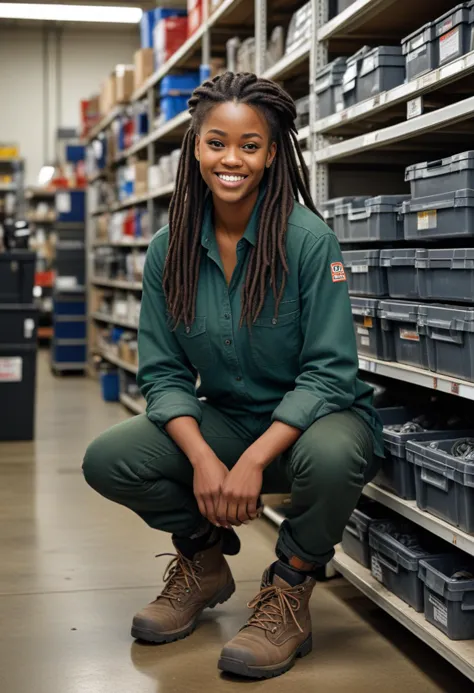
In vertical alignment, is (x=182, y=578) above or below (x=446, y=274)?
below

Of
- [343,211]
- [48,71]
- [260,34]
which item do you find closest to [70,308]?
[260,34]

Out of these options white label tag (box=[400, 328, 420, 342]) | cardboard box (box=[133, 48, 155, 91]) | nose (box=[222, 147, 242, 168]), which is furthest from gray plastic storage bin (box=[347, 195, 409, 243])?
cardboard box (box=[133, 48, 155, 91])

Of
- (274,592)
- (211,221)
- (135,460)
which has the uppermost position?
(211,221)

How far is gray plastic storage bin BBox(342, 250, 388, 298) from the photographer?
9.09 ft

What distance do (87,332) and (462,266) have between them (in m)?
7.40

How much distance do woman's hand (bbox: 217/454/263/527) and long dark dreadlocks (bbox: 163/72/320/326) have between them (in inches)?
15.3

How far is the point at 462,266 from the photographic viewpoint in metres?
2.22

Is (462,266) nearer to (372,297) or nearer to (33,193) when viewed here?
(372,297)

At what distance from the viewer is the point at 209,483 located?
2266 mm

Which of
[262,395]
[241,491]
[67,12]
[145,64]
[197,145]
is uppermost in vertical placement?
[67,12]

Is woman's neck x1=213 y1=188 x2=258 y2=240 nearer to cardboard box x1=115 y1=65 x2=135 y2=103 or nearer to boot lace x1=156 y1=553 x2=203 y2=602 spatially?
boot lace x1=156 y1=553 x2=203 y2=602

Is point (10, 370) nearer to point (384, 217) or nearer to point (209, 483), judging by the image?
point (384, 217)

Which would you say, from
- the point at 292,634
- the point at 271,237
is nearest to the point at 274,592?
the point at 292,634

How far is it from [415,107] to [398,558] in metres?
1.14
